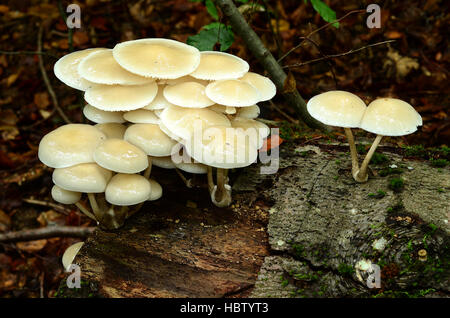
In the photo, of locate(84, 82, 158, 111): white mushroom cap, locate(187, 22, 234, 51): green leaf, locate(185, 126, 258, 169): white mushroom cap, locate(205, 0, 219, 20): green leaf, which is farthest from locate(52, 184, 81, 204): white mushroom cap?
locate(205, 0, 219, 20): green leaf

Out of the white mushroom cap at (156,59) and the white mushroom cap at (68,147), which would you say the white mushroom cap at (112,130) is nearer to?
the white mushroom cap at (68,147)

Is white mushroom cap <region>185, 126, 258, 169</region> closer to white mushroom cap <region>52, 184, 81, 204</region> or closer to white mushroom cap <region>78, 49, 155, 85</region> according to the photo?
white mushroom cap <region>78, 49, 155, 85</region>

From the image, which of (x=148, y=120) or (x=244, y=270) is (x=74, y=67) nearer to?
(x=148, y=120)

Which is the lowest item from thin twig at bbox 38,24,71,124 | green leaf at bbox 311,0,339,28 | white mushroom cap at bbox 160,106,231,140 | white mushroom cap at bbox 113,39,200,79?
thin twig at bbox 38,24,71,124

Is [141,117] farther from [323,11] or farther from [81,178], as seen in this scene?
[323,11]

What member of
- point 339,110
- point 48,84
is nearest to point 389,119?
point 339,110

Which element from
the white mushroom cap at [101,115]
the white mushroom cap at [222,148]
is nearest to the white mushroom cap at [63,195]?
the white mushroom cap at [101,115]

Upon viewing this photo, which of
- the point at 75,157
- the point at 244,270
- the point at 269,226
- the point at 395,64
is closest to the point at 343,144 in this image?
the point at 269,226
